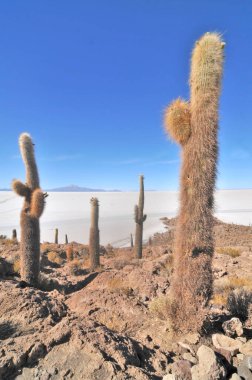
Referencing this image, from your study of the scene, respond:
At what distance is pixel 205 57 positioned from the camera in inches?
227

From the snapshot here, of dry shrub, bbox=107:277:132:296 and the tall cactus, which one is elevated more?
the tall cactus

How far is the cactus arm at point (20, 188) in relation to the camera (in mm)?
11516

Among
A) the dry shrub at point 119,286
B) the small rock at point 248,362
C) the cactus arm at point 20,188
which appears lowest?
the dry shrub at point 119,286

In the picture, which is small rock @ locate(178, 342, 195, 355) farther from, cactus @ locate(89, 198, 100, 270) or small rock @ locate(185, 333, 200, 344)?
cactus @ locate(89, 198, 100, 270)

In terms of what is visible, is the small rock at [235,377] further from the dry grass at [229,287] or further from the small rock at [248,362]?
the dry grass at [229,287]

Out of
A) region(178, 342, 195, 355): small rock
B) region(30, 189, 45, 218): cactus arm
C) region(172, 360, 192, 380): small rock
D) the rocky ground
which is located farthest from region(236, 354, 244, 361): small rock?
region(30, 189, 45, 218): cactus arm

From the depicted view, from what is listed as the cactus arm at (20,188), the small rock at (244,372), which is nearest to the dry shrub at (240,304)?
the small rock at (244,372)

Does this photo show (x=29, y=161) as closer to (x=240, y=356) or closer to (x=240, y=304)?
(x=240, y=304)

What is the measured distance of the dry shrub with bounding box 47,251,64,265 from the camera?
62.8 ft

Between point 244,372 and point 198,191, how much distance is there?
105 inches

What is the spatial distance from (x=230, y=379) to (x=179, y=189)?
9.73 feet

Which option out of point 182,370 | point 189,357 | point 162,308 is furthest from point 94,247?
point 182,370

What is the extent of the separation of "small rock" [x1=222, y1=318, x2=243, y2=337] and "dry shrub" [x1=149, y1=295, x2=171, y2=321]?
3.07 feet

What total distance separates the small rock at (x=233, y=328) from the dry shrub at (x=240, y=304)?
2.96ft
